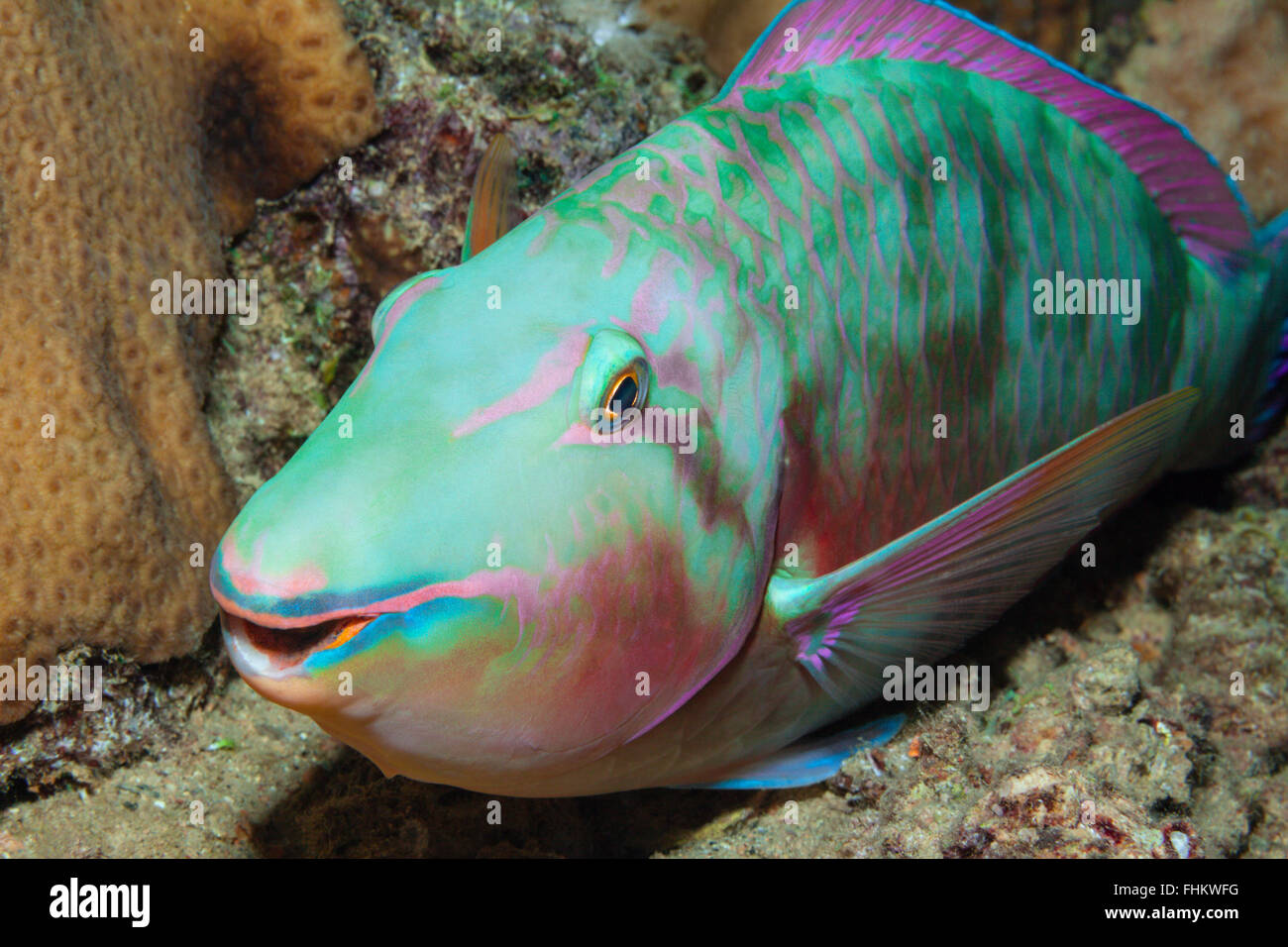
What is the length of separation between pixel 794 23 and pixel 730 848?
223 centimetres

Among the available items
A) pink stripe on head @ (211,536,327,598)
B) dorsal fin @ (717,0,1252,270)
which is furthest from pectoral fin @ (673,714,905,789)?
dorsal fin @ (717,0,1252,270)

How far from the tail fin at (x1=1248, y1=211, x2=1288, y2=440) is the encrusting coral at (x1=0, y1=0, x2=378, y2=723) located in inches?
127

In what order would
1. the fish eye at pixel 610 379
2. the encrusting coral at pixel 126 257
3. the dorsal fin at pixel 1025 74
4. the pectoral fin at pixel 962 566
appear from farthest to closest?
1. the encrusting coral at pixel 126 257
2. the dorsal fin at pixel 1025 74
3. the pectoral fin at pixel 962 566
4. the fish eye at pixel 610 379

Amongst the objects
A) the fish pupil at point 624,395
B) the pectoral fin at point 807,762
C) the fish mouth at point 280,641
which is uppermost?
the fish pupil at point 624,395

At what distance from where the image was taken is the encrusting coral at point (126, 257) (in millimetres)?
2424

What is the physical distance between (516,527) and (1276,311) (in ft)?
10.8

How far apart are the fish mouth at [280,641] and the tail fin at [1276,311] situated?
330cm

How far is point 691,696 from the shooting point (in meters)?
1.90

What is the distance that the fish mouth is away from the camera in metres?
1.33

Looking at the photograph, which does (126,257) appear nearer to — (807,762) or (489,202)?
(489,202)

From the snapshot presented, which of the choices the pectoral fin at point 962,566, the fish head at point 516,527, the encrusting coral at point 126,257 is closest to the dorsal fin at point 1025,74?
the fish head at point 516,527

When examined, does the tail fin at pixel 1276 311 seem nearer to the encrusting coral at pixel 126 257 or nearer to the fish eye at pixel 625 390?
the fish eye at pixel 625 390
